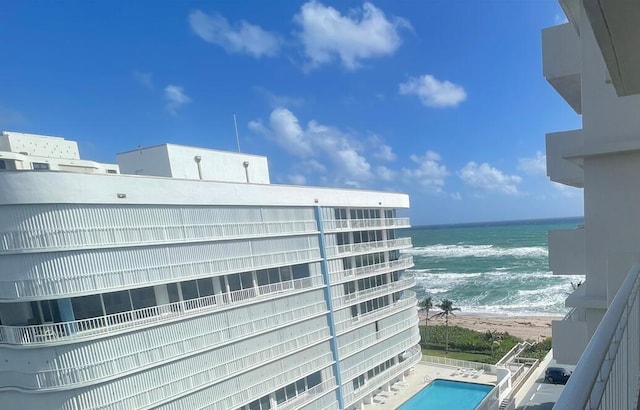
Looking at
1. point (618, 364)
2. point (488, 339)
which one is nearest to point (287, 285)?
point (618, 364)

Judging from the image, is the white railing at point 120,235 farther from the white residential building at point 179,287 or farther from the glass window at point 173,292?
the glass window at point 173,292

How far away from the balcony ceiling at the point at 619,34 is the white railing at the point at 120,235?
1130 cm

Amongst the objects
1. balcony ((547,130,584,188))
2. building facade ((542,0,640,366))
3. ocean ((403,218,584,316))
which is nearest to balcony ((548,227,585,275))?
building facade ((542,0,640,366))

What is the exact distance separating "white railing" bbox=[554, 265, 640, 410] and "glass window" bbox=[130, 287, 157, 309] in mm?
11545

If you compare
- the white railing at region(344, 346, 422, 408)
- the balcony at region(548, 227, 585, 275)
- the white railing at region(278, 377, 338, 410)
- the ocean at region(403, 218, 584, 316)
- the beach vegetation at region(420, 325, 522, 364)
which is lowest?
the ocean at region(403, 218, 584, 316)

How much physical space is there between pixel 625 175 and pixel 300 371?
45.2ft

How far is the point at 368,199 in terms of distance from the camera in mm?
19062

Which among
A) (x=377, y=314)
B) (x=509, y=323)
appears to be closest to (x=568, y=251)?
(x=377, y=314)

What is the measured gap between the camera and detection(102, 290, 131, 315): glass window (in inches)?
403

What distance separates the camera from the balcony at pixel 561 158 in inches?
220

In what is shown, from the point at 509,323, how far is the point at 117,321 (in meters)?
36.8

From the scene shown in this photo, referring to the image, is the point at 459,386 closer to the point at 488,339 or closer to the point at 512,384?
the point at 512,384

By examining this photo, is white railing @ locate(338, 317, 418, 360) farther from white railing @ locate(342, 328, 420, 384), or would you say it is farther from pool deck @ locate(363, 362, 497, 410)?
pool deck @ locate(363, 362, 497, 410)

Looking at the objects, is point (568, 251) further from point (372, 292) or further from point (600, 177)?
point (372, 292)
